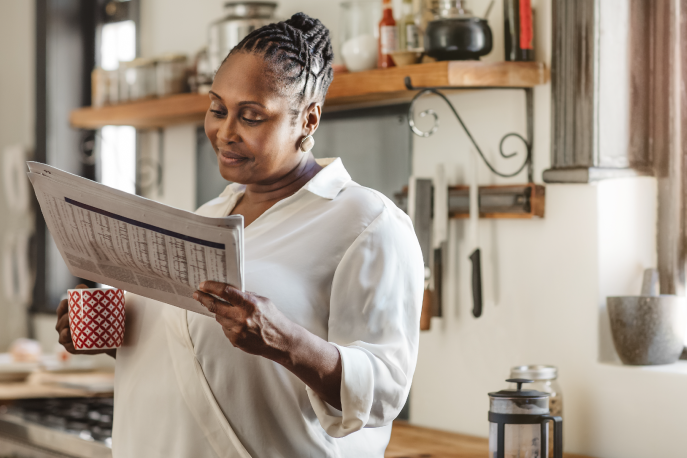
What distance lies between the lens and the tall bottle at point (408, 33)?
5.74 feet

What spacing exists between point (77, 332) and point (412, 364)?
18.9 inches

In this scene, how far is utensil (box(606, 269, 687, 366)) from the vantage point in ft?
5.09

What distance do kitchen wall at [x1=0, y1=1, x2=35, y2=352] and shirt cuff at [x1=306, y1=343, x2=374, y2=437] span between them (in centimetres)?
263

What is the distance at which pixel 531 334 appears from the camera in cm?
173

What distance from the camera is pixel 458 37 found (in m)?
1.63

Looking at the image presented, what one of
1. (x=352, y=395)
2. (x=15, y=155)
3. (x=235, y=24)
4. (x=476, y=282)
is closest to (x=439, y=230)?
(x=476, y=282)

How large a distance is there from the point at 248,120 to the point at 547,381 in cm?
86

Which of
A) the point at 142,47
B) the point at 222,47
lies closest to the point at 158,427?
the point at 222,47

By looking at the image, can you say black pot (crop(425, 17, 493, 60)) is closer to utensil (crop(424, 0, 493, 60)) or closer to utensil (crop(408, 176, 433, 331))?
utensil (crop(424, 0, 493, 60))

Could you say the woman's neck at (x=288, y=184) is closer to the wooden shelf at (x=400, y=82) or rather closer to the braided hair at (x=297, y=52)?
the braided hair at (x=297, y=52)

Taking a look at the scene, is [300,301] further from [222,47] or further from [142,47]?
[142,47]

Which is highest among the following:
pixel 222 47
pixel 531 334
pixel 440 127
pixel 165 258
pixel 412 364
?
pixel 222 47

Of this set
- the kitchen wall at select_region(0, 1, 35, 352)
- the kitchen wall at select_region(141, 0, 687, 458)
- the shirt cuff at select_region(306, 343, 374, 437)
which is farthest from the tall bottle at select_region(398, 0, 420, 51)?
the kitchen wall at select_region(0, 1, 35, 352)

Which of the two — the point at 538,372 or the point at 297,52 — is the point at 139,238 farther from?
the point at 538,372
